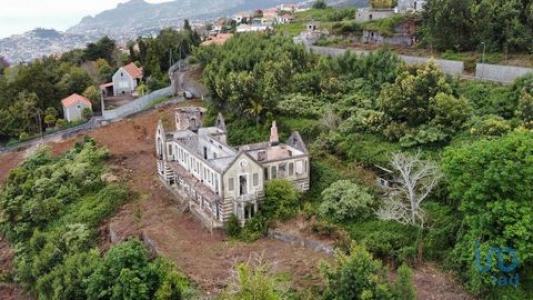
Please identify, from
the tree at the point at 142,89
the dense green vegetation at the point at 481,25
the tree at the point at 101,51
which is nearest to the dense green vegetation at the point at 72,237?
the tree at the point at 142,89

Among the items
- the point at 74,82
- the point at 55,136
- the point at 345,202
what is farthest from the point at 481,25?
the point at 74,82

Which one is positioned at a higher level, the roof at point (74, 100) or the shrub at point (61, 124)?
the roof at point (74, 100)

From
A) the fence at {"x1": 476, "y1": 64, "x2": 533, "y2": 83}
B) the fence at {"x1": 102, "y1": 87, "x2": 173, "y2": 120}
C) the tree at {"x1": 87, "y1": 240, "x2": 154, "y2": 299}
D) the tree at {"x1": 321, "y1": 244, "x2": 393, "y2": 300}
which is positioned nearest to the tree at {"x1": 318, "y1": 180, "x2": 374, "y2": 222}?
the tree at {"x1": 321, "y1": 244, "x2": 393, "y2": 300}

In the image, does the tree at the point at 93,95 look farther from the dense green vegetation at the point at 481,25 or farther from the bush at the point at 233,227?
the bush at the point at 233,227

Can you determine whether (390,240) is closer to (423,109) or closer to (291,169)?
(291,169)

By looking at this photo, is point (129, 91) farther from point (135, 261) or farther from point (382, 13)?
point (135, 261)

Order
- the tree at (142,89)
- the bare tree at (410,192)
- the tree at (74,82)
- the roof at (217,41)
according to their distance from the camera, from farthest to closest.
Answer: the roof at (217,41) < the tree at (74,82) < the tree at (142,89) < the bare tree at (410,192)

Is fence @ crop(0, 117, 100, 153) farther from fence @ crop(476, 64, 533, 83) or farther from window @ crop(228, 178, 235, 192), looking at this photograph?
fence @ crop(476, 64, 533, 83)
